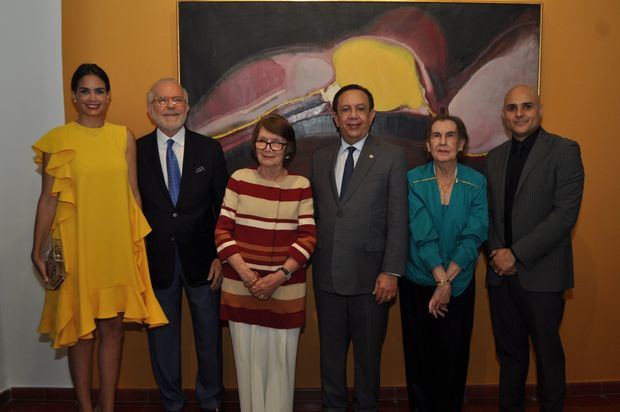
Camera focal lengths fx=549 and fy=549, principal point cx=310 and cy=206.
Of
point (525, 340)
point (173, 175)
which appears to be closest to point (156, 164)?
point (173, 175)

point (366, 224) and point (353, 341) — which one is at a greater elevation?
point (366, 224)

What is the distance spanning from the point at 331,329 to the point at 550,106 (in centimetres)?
195

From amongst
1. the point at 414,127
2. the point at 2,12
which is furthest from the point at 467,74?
the point at 2,12

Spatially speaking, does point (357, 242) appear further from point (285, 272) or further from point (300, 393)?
point (300, 393)

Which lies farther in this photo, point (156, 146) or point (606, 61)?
point (606, 61)

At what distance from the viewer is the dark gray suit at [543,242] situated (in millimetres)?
2693

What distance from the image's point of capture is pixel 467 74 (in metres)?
3.34

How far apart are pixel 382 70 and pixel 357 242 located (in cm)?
117

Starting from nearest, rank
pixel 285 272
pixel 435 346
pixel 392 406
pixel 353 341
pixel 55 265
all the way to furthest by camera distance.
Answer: pixel 285 272 < pixel 55 265 < pixel 435 346 < pixel 353 341 < pixel 392 406

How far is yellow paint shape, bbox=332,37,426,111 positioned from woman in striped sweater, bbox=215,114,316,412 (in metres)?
0.85

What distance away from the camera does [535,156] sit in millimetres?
2736

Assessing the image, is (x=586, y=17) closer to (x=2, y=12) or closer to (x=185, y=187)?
(x=185, y=187)

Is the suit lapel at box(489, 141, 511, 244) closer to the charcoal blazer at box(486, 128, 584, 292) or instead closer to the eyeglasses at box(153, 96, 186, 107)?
the charcoal blazer at box(486, 128, 584, 292)

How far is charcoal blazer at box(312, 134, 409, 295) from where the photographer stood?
2.75 meters
